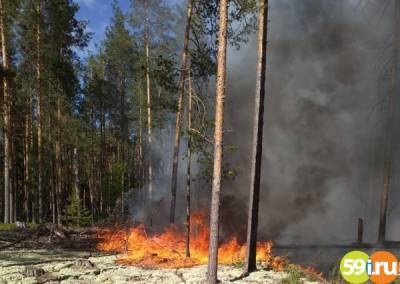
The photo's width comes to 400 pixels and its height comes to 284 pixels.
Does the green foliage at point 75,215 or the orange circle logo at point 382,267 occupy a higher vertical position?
the orange circle logo at point 382,267

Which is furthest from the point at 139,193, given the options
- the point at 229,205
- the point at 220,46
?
the point at 220,46

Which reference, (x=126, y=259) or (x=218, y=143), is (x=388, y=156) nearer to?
(x=218, y=143)

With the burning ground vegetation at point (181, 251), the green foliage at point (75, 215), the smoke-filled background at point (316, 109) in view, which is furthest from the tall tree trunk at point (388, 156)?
the green foliage at point (75, 215)

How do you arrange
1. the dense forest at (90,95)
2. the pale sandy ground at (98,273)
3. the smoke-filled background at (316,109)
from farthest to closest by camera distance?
the smoke-filled background at (316,109), the dense forest at (90,95), the pale sandy ground at (98,273)

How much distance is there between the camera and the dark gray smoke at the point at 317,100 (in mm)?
20266

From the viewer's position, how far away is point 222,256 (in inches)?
539

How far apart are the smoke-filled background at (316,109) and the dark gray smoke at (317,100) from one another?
1.9 inches

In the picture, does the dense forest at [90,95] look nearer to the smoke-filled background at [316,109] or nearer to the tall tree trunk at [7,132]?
the tall tree trunk at [7,132]

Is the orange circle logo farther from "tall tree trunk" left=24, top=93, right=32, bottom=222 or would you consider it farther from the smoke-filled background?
"tall tree trunk" left=24, top=93, right=32, bottom=222

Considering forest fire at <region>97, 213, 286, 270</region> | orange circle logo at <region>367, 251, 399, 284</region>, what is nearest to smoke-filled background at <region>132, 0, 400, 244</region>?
forest fire at <region>97, 213, 286, 270</region>

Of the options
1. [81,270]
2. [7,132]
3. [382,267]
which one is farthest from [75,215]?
[382,267]

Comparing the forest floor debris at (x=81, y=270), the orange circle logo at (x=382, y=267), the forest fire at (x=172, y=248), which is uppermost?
the orange circle logo at (x=382, y=267)

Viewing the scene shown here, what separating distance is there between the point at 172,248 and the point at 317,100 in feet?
35.1

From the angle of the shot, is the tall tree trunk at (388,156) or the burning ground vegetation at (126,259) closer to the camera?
the burning ground vegetation at (126,259)
